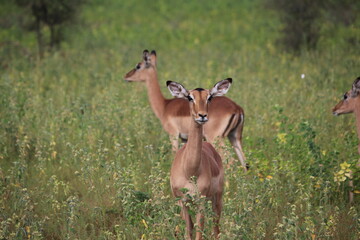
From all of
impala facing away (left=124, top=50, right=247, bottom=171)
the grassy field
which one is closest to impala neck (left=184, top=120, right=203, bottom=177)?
the grassy field

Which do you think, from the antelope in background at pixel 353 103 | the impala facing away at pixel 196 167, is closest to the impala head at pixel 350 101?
the antelope in background at pixel 353 103

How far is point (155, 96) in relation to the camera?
873 cm

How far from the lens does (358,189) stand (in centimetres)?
602

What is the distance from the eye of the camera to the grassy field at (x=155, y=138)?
16.4ft

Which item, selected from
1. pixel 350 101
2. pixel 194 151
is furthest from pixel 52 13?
pixel 194 151

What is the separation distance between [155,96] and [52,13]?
23.7 feet

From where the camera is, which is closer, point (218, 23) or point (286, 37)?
point (286, 37)

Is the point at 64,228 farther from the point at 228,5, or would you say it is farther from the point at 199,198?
the point at 228,5

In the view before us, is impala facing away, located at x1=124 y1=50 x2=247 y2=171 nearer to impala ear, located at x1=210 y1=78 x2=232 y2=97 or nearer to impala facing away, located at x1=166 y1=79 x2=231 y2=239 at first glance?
impala ear, located at x1=210 y1=78 x2=232 y2=97

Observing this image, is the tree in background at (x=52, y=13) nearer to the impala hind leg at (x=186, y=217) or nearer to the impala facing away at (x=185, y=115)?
the impala facing away at (x=185, y=115)

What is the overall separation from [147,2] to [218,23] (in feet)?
22.7

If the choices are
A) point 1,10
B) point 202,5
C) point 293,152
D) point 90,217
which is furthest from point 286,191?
point 202,5

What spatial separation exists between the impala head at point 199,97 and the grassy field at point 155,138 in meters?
0.58

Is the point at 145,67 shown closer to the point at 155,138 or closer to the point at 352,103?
the point at 155,138
